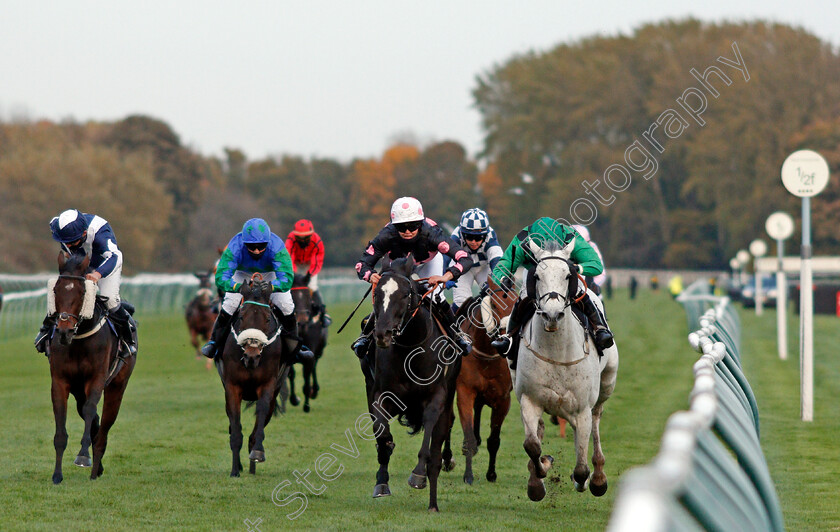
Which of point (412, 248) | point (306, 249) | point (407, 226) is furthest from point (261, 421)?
point (306, 249)

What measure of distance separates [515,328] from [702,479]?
4.40 meters

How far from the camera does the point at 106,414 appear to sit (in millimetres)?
8531

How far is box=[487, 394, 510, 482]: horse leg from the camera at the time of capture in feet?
27.7

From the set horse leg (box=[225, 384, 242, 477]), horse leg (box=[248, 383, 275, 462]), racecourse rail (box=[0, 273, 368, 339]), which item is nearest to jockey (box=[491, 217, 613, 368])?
horse leg (box=[248, 383, 275, 462])

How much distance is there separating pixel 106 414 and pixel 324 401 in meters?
5.75

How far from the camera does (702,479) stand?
10.5 ft

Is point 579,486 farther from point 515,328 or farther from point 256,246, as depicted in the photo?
point 256,246

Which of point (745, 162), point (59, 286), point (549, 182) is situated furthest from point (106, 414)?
point (549, 182)

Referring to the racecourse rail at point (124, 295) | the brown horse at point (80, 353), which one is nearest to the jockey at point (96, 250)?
the brown horse at point (80, 353)

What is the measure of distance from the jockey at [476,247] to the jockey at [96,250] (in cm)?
248

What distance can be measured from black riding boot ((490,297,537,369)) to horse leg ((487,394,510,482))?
949 mm

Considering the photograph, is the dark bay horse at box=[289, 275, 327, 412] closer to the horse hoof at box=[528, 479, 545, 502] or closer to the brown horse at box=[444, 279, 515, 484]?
the brown horse at box=[444, 279, 515, 484]

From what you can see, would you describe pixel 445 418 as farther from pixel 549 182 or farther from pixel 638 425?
pixel 549 182

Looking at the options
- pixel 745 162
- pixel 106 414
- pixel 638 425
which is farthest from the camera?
pixel 745 162
